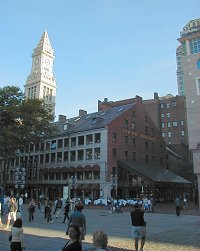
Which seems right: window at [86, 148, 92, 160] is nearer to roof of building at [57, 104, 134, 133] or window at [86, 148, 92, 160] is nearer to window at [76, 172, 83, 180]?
window at [76, 172, 83, 180]

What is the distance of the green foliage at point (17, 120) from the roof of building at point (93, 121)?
29.7 ft

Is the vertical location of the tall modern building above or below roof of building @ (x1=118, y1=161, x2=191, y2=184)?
above

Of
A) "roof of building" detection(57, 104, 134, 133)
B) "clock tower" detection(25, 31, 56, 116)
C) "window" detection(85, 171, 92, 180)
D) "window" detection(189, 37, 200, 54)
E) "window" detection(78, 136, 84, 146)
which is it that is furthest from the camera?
"clock tower" detection(25, 31, 56, 116)

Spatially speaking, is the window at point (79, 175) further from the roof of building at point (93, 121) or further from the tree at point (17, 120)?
the tree at point (17, 120)

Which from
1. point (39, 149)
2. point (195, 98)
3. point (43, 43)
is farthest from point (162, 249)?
point (43, 43)

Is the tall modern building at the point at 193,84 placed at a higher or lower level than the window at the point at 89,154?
higher

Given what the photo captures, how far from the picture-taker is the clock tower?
13138 cm

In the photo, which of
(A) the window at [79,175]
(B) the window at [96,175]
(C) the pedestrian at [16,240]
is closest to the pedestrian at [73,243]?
(C) the pedestrian at [16,240]

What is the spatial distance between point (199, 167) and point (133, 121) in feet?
80.2

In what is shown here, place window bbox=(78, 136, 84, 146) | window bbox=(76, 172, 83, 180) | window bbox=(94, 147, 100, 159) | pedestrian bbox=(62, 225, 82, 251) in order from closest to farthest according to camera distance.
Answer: pedestrian bbox=(62, 225, 82, 251) → window bbox=(94, 147, 100, 159) → window bbox=(76, 172, 83, 180) → window bbox=(78, 136, 84, 146)

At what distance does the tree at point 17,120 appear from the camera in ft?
157

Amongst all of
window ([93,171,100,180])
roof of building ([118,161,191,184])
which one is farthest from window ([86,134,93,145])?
roof of building ([118,161,191,184])

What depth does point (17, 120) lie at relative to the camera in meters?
50.2

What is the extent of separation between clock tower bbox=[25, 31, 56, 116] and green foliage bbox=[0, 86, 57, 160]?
78.5m
